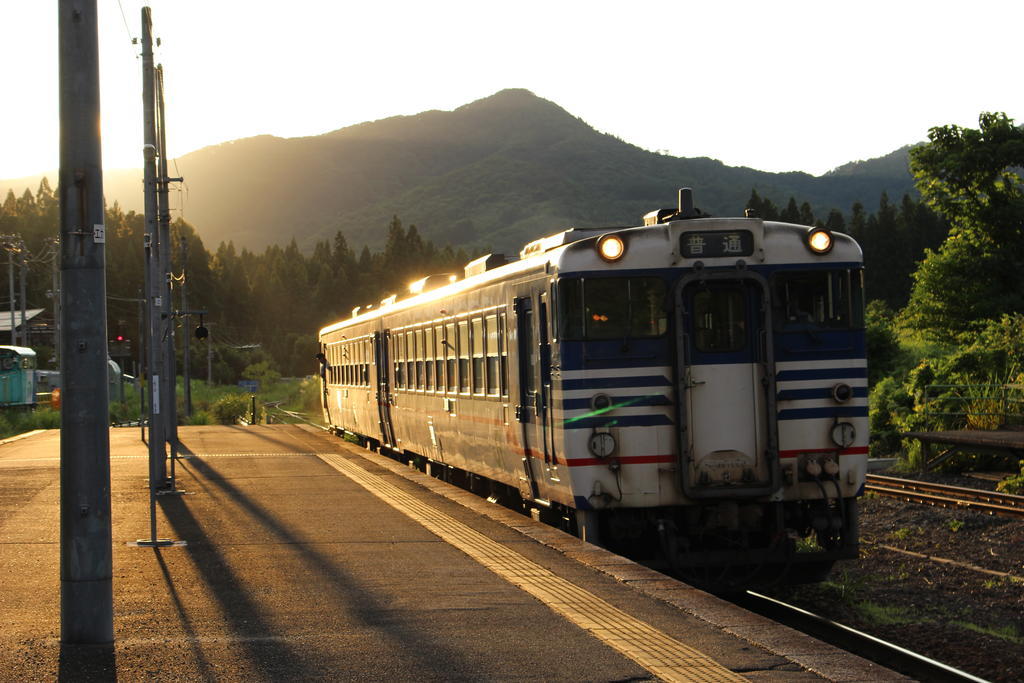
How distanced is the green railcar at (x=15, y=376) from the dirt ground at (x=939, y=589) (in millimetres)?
40372

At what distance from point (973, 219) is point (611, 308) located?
4128 centimetres

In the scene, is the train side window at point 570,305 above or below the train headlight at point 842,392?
above

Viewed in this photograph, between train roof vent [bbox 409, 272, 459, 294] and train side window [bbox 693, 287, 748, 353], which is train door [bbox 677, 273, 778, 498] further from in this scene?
train roof vent [bbox 409, 272, 459, 294]

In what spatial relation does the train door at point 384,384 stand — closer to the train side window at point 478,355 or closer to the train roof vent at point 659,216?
the train side window at point 478,355

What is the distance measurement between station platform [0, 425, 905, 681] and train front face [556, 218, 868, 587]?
83 cm

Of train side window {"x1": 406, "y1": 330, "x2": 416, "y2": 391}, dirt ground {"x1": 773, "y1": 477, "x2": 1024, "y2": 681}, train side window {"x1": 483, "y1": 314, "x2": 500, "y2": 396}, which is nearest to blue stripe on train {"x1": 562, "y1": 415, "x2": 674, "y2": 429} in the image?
dirt ground {"x1": 773, "y1": 477, "x2": 1024, "y2": 681}

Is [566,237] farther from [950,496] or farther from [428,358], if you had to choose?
[950,496]

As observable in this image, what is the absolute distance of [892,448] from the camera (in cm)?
2600

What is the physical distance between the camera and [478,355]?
14.1 m

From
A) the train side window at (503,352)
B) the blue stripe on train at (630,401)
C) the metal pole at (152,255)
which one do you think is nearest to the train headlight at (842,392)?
the blue stripe on train at (630,401)

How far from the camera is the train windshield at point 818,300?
34.8ft

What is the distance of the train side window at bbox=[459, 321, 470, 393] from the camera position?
14.8m

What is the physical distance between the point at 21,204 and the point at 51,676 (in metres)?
128

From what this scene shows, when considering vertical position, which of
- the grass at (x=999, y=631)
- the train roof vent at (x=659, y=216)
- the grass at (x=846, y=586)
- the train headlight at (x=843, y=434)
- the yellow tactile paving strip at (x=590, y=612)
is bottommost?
the grass at (x=999, y=631)
